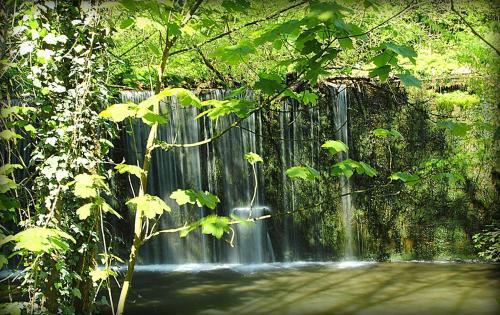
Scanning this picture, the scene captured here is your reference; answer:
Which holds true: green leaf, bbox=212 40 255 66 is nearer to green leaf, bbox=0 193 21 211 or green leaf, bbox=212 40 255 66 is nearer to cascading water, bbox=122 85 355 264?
green leaf, bbox=0 193 21 211

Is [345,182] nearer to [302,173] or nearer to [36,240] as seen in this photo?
[302,173]

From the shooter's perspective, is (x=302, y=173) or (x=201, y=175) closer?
(x=302, y=173)

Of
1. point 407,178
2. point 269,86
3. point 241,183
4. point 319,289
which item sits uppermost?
point 269,86

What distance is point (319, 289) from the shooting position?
21.2ft

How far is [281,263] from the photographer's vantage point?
8094mm

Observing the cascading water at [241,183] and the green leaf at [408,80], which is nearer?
the green leaf at [408,80]

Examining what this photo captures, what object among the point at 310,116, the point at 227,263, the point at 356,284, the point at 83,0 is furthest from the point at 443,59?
the point at 83,0

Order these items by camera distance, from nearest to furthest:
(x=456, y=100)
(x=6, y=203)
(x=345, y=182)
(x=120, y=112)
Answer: (x=120, y=112) → (x=6, y=203) → (x=456, y=100) → (x=345, y=182)

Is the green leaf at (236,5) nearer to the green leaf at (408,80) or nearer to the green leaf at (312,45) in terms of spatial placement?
the green leaf at (312,45)

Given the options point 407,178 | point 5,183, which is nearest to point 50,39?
point 5,183

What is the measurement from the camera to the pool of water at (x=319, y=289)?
576 centimetres

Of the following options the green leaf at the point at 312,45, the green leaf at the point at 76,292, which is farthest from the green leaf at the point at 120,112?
the green leaf at the point at 76,292

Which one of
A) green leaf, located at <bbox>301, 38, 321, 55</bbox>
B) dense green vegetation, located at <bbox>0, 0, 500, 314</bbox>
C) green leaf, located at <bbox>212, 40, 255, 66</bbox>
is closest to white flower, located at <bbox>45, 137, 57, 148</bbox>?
dense green vegetation, located at <bbox>0, 0, 500, 314</bbox>

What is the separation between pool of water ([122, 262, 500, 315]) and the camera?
5.76 m
